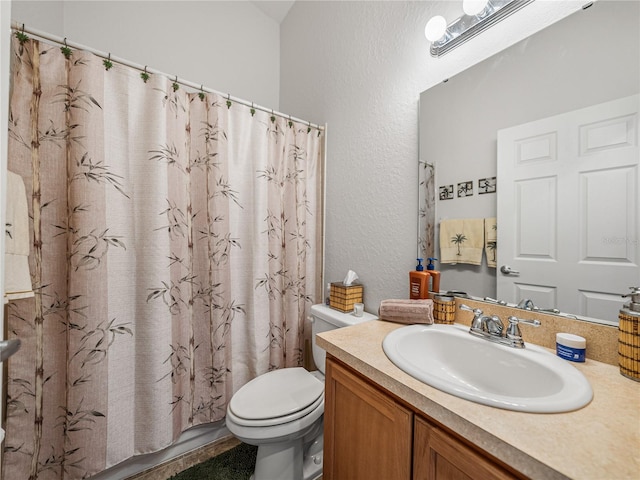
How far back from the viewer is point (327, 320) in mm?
1365

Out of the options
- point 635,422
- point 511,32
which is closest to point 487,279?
point 635,422

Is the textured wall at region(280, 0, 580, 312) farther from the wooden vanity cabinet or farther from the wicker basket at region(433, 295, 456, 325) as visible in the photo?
the wooden vanity cabinet

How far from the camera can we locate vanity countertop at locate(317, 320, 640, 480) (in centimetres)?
39

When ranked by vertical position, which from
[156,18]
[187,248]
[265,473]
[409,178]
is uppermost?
[156,18]

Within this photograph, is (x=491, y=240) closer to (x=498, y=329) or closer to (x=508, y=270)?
(x=508, y=270)

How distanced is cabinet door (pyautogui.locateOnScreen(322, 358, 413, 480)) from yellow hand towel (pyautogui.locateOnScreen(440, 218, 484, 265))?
625 millimetres

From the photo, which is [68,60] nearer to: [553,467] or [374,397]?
[374,397]

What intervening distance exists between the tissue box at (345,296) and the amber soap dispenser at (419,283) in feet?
1.12

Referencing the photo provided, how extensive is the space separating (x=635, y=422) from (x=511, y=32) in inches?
44.7

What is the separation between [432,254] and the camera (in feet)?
3.69

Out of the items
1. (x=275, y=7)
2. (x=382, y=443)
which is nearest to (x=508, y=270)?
(x=382, y=443)

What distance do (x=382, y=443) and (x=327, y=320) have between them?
71cm

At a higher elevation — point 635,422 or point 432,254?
point 432,254

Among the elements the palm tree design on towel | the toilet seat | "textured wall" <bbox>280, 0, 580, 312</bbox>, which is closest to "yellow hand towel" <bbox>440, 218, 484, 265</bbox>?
the palm tree design on towel
